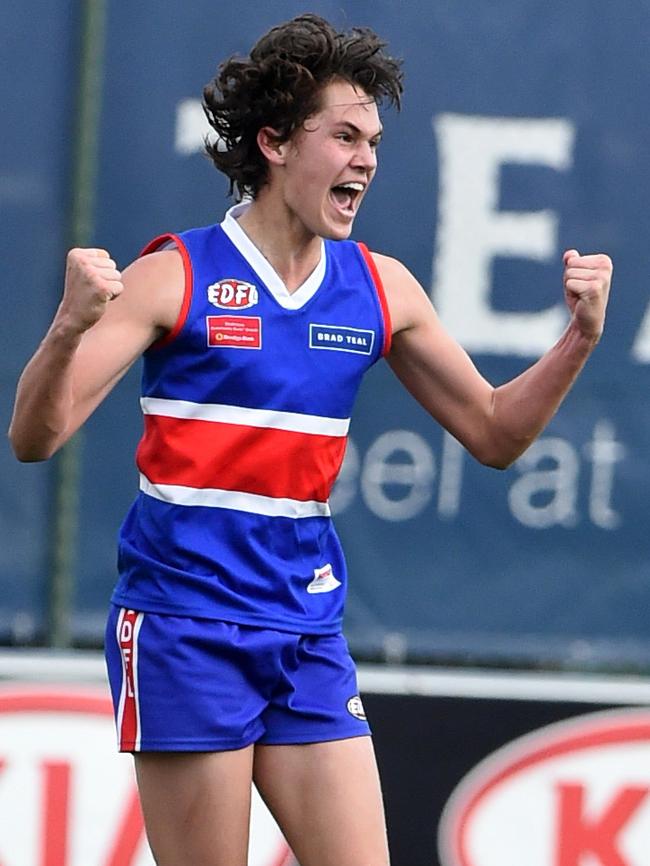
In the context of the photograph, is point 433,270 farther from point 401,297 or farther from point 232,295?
point 232,295

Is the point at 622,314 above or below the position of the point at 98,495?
above

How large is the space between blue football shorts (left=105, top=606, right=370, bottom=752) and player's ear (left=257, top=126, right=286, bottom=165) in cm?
81

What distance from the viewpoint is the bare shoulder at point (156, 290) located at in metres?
3.07

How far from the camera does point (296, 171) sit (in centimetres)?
321

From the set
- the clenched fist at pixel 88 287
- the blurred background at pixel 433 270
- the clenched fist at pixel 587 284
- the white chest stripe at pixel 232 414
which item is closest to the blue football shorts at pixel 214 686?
the white chest stripe at pixel 232 414

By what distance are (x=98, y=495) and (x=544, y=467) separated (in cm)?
106

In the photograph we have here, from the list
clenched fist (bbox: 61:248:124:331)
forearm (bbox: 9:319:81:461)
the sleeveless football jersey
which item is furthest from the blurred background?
clenched fist (bbox: 61:248:124:331)

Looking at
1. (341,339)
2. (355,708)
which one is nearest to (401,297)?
(341,339)

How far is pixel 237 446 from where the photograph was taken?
3113 millimetres

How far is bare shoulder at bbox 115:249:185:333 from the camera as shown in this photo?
307 cm

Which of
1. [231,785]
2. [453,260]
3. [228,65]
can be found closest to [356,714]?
[231,785]

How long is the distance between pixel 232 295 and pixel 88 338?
0.26m

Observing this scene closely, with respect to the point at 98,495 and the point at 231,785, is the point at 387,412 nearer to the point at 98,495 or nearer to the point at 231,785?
the point at 98,495

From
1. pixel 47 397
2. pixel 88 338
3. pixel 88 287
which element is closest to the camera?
pixel 88 287
